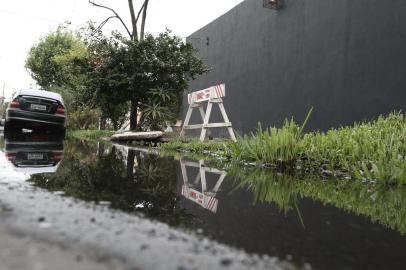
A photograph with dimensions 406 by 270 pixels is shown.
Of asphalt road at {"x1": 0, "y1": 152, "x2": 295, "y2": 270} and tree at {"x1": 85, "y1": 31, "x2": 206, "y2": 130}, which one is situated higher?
tree at {"x1": 85, "y1": 31, "x2": 206, "y2": 130}

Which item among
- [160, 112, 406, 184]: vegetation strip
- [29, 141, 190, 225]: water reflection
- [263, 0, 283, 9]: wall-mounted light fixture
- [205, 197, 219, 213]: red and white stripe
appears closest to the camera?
[29, 141, 190, 225]: water reflection

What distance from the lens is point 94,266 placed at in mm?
1155

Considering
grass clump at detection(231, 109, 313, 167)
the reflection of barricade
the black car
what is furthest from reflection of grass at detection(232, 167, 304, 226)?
the black car

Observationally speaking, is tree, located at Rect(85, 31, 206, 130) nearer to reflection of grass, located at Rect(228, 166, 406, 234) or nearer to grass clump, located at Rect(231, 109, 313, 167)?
grass clump, located at Rect(231, 109, 313, 167)

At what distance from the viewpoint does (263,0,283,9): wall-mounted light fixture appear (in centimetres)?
1254

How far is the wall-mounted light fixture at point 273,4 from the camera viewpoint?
12.5 meters

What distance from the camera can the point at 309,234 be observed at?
1.84 metres

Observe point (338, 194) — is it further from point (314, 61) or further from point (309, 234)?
point (314, 61)

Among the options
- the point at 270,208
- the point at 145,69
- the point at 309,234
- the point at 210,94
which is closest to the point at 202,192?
the point at 270,208

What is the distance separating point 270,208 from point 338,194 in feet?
3.49

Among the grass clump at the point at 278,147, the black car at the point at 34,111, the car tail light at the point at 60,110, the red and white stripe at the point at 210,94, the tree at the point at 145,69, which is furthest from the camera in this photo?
the tree at the point at 145,69

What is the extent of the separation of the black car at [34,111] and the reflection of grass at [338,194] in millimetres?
6930

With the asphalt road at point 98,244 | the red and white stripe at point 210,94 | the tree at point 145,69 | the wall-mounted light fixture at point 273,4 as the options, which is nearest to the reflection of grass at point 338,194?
the asphalt road at point 98,244

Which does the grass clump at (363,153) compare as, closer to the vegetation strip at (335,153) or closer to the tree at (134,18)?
the vegetation strip at (335,153)
